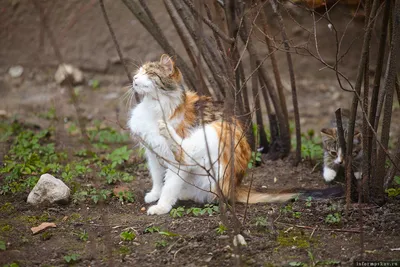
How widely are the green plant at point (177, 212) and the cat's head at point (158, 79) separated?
36.6 inches

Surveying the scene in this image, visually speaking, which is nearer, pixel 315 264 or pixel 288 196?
pixel 315 264

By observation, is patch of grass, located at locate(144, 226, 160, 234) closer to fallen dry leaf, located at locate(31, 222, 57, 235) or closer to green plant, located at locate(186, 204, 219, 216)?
green plant, located at locate(186, 204, 219, 216)

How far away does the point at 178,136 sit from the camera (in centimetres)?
462

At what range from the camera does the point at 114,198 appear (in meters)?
4.86

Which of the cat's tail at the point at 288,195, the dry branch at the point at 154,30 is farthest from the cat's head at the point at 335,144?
the dry branch at the point at 154,30

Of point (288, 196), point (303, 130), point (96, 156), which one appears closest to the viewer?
point (288, 196)

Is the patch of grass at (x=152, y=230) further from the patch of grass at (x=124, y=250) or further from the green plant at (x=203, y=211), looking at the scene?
the green plant at (x=203, y=211)

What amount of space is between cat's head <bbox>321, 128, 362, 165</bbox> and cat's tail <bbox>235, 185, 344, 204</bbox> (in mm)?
805

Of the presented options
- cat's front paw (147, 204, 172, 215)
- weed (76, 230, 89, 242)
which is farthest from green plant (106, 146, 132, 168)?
weed (76, 230, 89, 242)

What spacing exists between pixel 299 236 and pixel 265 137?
2.17 meters

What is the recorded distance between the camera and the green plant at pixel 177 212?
4402mm

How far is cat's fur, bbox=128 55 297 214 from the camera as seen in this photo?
15.1ft

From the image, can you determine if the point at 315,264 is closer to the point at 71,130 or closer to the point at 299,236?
the point at 299,236

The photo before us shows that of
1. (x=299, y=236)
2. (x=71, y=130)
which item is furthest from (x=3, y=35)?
(x=299, y=236)
